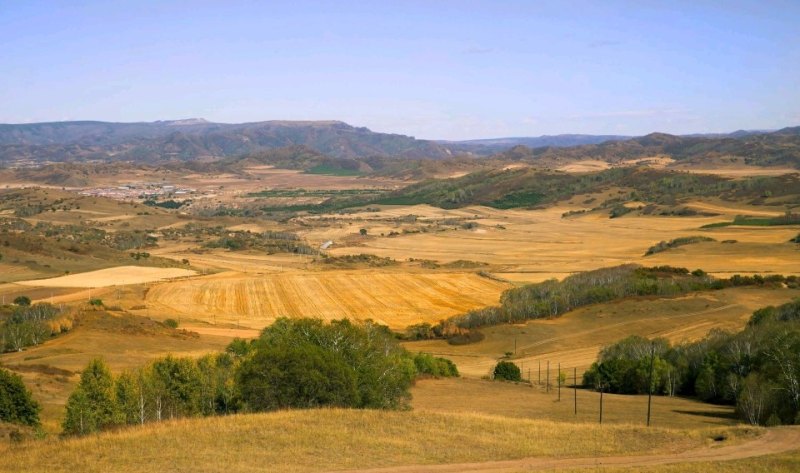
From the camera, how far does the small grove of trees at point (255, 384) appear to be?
124 ft

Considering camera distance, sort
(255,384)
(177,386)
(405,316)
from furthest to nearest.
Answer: (405,316)
(177,386)
(255,384)

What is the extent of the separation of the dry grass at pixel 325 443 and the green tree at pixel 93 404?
18.5 feet

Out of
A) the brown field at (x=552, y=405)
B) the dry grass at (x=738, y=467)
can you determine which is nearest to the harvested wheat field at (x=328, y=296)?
the brown field at (x=552, y=405)

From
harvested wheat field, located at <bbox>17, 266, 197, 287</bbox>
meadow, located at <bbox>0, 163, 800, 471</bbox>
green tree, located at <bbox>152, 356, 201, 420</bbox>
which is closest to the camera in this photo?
meadow, located at <bbox>0, 163, 800, 471</bbox>

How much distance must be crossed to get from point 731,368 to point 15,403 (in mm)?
43591

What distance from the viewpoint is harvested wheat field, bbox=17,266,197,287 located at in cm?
10188

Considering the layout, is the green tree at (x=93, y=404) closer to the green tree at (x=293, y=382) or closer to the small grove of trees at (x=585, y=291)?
the green tree at (x=293, y=382)

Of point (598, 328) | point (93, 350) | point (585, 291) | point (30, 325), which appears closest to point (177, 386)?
point (93, 350)

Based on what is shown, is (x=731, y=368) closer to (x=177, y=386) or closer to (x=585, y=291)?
(x=177, y=386)

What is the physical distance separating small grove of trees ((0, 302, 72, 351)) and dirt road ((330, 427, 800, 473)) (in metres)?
50.8

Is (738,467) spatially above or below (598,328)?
above

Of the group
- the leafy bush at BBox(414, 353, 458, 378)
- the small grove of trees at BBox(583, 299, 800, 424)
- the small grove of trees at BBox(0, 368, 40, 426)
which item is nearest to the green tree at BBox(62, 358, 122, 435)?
the small grove of trees at BBox(0, 368, 40, 426)

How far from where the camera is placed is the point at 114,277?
108 m

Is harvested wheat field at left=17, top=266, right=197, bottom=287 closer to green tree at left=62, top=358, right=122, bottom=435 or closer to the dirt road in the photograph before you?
green tree at left=62, top=358, right=122, bottom=435
